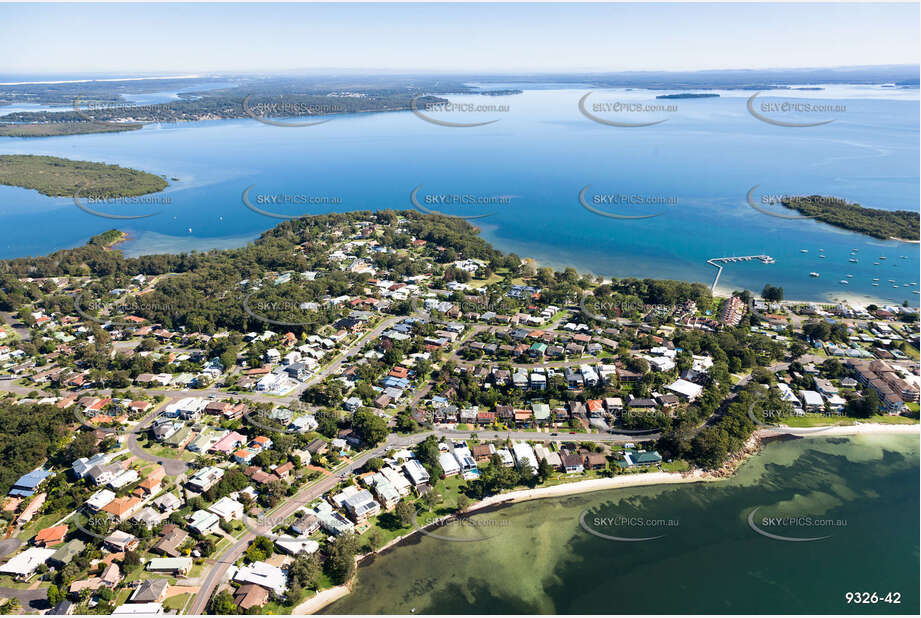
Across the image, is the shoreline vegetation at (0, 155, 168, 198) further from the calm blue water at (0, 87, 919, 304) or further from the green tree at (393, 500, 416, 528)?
the green tree at (393, 500, 416, 528)

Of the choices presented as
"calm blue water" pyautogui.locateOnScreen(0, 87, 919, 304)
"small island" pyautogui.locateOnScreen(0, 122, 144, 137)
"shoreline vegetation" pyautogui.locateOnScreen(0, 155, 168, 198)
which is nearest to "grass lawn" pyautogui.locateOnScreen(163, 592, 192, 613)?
"calm blue water" pyautogui.locateOnScreen(0, 87, 919, 304)

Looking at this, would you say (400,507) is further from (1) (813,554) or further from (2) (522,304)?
(2) (522,304)

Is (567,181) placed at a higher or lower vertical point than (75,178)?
lower

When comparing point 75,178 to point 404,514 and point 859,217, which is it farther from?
point 859,217

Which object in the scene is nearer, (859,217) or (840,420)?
(840,420)

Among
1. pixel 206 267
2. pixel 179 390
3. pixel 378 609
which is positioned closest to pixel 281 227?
pixel 206 267

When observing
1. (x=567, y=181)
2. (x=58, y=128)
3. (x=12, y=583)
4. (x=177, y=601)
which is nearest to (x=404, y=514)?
(x=177, y=601)
